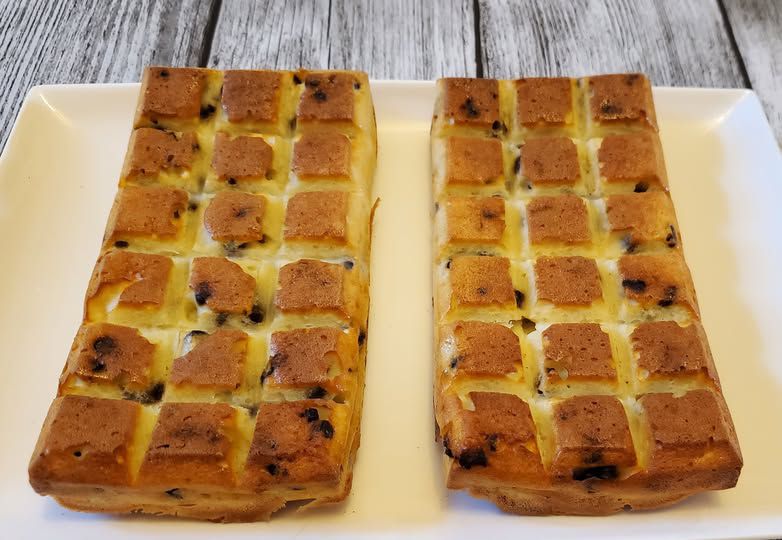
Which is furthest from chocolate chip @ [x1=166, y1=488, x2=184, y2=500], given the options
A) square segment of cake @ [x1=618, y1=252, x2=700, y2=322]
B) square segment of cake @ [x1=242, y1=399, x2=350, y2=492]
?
square segment of cake @ [x1=618, y1=252, x2=700, y2=322]

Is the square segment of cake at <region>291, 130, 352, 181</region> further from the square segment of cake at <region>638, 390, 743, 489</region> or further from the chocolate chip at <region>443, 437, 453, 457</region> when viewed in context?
the square segment of cake at <region>638, 390, 743, 489</region>

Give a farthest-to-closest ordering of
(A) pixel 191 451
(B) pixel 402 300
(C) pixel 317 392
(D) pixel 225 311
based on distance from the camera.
→ (B) pixel 402 300, (D) pixel 225 311, (C) pixel 317 392, (A) pixel 191 451

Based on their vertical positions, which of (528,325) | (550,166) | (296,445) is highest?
(550,166)

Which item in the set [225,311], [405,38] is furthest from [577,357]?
[405,38]

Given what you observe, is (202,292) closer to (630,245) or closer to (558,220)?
(558,220)

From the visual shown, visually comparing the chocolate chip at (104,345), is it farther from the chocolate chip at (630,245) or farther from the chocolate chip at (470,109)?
the chocolate chip at (630,245)

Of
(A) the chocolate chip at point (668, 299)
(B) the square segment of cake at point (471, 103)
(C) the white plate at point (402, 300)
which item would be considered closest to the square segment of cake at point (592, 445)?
(C) the white plate at point (402, 300)

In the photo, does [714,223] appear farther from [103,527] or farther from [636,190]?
[103,527]
